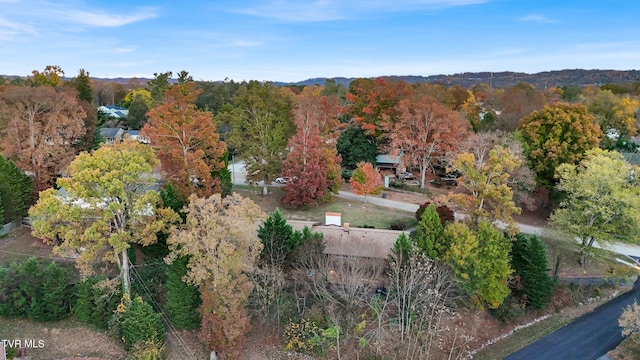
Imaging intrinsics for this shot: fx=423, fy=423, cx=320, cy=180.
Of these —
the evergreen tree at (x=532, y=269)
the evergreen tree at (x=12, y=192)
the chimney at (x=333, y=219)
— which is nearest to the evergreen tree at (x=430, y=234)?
the evergreen tree at (x=532, y=269)

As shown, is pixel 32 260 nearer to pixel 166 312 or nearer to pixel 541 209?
pixel 166 312

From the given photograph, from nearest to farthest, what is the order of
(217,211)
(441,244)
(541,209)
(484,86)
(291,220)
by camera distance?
(217,211) → (441,244) → (291,220) → (541,209) → (484,86)

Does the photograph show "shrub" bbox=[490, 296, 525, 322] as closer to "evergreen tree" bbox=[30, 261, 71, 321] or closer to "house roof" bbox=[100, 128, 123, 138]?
"evergreen tree" bbox=[30, 261, 71, 321]

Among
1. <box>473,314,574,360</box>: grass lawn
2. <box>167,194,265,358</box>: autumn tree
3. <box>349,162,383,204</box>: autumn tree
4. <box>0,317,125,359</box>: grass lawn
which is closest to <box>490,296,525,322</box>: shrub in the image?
<box>473,314,574,360</box>: grass lawn

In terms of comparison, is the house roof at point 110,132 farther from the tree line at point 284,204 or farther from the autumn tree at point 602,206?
the autumn tree at point 602,206

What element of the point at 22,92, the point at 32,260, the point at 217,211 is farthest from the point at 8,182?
the point at 217,211

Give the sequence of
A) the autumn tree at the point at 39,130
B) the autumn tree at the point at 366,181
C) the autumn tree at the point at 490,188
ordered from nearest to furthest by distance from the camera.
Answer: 1. the autumn tree at the point at 490,188
2. the autumn tree at the point at 39,130
3. the autumn tree at the point at 366,181
